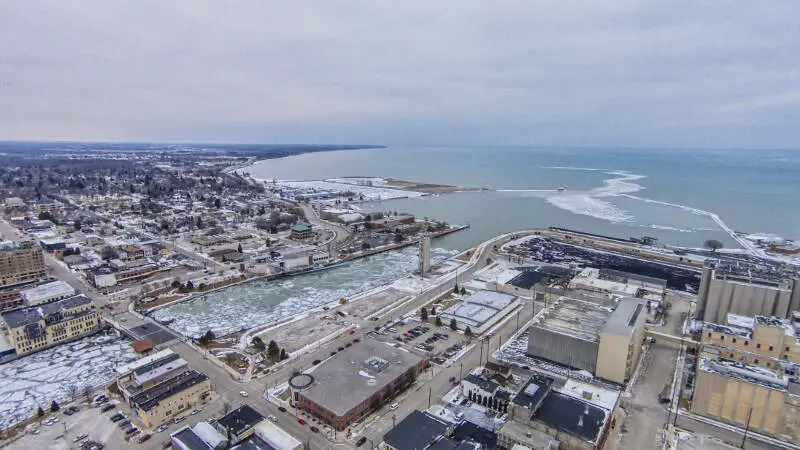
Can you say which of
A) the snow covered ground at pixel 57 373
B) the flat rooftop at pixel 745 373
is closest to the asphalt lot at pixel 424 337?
the flat rooftop at pixel 745 373

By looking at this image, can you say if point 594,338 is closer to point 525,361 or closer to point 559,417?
point 525,361

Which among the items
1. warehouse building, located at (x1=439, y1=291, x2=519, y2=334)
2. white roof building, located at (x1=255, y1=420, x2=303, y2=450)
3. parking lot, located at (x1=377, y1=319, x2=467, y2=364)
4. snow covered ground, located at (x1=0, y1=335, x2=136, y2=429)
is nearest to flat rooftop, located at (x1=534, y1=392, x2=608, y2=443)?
parking lot, located at (x1=377, y1=319, x2=467, y2=364)

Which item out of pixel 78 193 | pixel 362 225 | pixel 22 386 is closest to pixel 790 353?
pixel 22 386

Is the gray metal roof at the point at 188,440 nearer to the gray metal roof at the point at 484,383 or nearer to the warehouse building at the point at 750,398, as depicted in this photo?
the gray metal roof at the point at 484,383

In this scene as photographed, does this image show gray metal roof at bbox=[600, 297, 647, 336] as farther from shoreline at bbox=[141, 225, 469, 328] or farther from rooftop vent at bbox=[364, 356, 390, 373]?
shoreline at bbox=[141, 225, 469, 328]

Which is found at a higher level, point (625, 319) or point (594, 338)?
point (625, 319)

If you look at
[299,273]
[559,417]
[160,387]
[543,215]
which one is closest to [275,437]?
[160,387]
